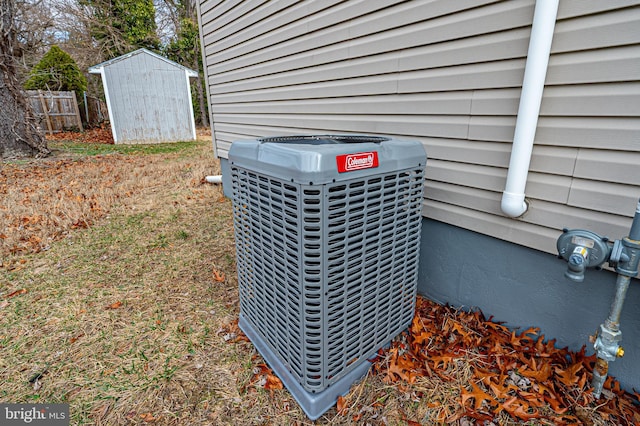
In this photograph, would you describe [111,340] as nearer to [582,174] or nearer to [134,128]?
[582,174]

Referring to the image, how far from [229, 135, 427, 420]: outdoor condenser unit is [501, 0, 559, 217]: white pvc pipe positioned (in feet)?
1.48

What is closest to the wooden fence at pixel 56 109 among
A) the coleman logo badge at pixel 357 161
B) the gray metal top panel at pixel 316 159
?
the gray metal top panel at pixel 316 159

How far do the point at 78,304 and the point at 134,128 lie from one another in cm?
1094

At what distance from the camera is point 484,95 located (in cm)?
177

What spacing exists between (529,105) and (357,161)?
3.00 ft

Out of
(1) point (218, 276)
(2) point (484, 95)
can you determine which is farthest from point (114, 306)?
(2) point (484, 95)

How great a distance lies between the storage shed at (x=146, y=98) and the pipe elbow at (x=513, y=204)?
41.6 ft

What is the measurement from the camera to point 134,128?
11531mm

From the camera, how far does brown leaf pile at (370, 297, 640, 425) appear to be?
1.48 m

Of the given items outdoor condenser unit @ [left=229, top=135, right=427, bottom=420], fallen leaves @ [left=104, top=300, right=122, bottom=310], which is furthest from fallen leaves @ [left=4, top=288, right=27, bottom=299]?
outdoor condenser unit @ [left=229, top=135, right=427, bottom=420]

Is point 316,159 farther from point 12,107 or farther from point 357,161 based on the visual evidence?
point 12,107

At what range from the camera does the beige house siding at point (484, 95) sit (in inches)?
54.6

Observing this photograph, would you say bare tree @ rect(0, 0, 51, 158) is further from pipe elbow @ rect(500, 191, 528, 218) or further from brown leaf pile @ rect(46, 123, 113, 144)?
pipe elbow @ rect(500, 191, 528, 218)
